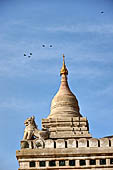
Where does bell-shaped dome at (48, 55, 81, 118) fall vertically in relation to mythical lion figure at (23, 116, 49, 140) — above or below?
above

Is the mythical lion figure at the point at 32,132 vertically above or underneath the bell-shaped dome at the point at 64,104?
underneath

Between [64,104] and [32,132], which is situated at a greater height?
[64,104]

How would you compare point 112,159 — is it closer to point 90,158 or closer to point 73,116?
point 90,158

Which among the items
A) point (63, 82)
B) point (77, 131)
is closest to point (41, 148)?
point (77, 131)

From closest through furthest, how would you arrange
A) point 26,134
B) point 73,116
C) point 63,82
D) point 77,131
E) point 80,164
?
point 80,164 → point 26,134 → point 77,131 → point 73,116 → point 63,82

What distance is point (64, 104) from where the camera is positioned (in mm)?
80688

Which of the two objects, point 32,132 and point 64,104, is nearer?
point 32,132

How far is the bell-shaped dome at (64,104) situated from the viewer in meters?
79.1

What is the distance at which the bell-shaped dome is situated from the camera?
260 feet

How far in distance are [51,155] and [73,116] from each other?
20979 millimetres

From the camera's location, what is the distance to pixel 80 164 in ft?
189

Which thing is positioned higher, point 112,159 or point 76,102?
point 76,102

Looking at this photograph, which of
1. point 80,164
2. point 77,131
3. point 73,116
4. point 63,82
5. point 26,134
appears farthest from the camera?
point 63,82

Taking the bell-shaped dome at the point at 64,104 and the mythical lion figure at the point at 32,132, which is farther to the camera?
the bell-shaped dome at the point at 64,104
